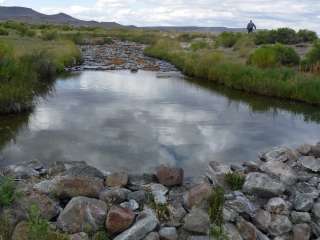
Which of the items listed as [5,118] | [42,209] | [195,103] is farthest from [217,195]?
[195,103]

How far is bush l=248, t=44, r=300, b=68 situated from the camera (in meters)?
23.6

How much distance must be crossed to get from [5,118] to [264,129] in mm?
7661

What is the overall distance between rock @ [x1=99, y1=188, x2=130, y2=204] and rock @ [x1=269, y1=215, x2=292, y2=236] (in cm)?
224

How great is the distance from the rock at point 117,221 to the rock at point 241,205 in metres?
1.57

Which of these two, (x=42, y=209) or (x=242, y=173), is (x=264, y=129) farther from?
(x=42, y=209)

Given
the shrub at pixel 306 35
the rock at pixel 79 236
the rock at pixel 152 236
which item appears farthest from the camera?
the shrub at pixel 306 35

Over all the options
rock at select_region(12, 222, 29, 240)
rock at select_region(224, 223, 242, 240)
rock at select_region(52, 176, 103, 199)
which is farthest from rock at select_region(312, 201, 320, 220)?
rock at select_region(12, 222, 29, 240)

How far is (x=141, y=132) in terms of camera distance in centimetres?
1352

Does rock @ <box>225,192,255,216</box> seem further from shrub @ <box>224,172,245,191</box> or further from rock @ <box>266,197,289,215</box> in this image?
→ shrub @ <box>224,172,245,191</box>

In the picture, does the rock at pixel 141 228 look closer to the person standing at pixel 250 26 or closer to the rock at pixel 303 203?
the rock at pixel 303 203

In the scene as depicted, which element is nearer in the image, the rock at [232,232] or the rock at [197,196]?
the rock at [232,232]

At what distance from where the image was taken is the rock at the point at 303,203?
7.61 metres

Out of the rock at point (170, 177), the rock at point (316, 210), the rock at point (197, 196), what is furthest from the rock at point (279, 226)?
the rock at point (170, 177)

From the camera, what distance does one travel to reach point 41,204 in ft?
22.8
